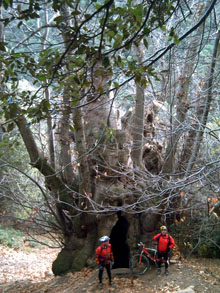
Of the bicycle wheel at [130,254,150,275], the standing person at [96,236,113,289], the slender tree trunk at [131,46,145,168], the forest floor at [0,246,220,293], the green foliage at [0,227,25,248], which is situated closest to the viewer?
the forest floor at [0,246,220,293]

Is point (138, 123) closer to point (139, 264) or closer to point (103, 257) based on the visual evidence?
point (103, 257)

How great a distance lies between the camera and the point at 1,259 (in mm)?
14250

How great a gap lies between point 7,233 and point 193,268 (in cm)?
1236

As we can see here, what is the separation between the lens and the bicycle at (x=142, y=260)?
28.2 ft

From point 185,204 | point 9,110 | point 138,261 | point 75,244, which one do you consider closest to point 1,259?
point 75,244

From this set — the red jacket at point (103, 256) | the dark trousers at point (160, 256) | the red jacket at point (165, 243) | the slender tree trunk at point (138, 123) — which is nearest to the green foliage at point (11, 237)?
the red jacket at point (103, 256)

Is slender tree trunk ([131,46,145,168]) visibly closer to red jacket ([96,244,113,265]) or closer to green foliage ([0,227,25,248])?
red jacket ([96,244,113,265])

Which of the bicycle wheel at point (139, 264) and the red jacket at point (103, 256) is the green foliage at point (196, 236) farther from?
the red jacket at point (103, 256)

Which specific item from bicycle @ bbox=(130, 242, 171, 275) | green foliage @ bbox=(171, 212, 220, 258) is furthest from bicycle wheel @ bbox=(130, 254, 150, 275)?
green foliage @ bbox=(171, 212, 220, 258)

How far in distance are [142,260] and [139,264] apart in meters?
0.14

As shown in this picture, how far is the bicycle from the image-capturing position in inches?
338

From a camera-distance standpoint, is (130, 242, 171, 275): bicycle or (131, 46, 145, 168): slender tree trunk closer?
(130, 242, 171, 275): bicycle

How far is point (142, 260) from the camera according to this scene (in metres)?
8.71

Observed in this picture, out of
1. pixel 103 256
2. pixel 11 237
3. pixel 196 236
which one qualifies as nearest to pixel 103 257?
pixel 103 256
